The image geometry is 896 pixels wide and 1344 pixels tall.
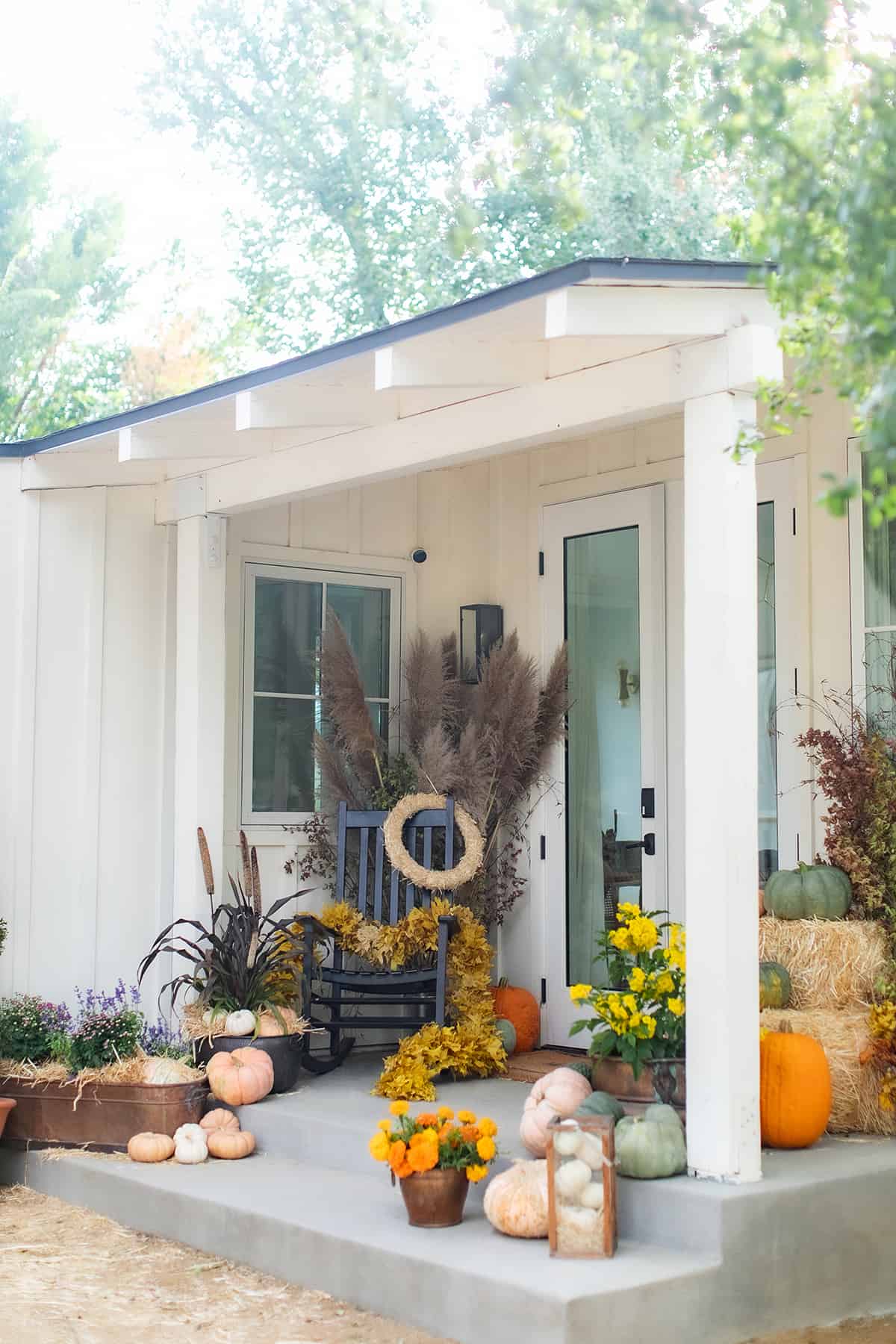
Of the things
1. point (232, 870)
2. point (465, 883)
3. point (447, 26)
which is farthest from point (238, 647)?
point (447, 26)

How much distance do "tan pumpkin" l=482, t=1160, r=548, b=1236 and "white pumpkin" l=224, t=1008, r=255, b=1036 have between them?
1604 millimetres

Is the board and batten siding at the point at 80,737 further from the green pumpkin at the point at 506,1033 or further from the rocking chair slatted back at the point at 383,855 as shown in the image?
the green pumpkin at the point at 506,1033

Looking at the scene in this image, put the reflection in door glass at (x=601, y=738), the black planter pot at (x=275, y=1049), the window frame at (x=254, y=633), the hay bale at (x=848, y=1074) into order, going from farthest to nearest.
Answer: the window frame at (x=254, y=633) < the reflection in door glass at (x=601, y=738) < the black planter pot at (x=275, y=1049) < the hay bale at (x=848, y=1074)

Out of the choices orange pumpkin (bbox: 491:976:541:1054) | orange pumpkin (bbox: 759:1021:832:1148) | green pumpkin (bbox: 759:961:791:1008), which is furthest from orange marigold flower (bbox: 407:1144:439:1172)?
orange pumpkin (bbox: 491:976:541:1054)

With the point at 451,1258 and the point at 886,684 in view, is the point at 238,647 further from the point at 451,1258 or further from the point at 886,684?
the point at 451,1258

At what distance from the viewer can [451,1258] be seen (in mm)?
3578

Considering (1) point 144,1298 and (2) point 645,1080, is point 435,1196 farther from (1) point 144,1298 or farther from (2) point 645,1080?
(1) point 144,1298

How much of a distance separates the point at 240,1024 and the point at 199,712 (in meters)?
1.21

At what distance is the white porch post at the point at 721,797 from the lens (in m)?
3.71

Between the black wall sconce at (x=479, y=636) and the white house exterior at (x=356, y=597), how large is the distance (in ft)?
0.37

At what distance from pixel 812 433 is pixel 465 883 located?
2.24 m

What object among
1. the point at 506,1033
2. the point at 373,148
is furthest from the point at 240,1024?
the point at 373,148

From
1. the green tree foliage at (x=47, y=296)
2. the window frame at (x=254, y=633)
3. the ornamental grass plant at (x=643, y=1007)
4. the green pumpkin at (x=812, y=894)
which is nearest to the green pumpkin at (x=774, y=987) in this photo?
the green pumpkin at (x=812, y=894)

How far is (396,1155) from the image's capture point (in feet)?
12.6
